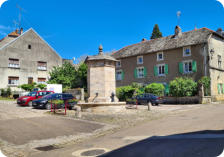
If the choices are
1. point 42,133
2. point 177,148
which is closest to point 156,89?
point 42,133

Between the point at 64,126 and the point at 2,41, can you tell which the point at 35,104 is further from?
the point at 2,41

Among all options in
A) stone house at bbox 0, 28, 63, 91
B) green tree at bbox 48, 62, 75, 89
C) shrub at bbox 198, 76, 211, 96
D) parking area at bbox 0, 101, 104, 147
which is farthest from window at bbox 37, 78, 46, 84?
parking area at bbox 0, 101, 104, 147

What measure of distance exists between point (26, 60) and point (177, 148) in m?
31.7

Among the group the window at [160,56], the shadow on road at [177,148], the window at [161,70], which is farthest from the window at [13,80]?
the shadow on road at [177,148]

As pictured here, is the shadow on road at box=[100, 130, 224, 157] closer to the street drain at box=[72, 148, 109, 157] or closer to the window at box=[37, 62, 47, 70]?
the street drain at box=[72, 148, 109, 157]

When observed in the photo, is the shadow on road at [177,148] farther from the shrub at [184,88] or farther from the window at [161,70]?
the window at [161,70]

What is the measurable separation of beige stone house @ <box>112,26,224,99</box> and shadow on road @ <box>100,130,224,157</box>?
21066 millimetres

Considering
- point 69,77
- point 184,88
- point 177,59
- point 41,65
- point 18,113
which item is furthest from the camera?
point 41,65

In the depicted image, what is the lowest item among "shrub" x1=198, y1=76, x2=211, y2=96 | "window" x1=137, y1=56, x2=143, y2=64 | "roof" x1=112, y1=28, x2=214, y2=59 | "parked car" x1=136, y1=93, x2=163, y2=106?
"parked car" x1=136, y1=93, x2=163, y2=106

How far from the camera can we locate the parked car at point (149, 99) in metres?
21.3

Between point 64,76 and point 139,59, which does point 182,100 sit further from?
point 64,76

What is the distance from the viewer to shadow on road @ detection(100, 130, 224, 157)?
Answer: 4.50 meters

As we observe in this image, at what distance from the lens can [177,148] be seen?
4.93 m

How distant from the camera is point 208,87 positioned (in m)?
24.5
